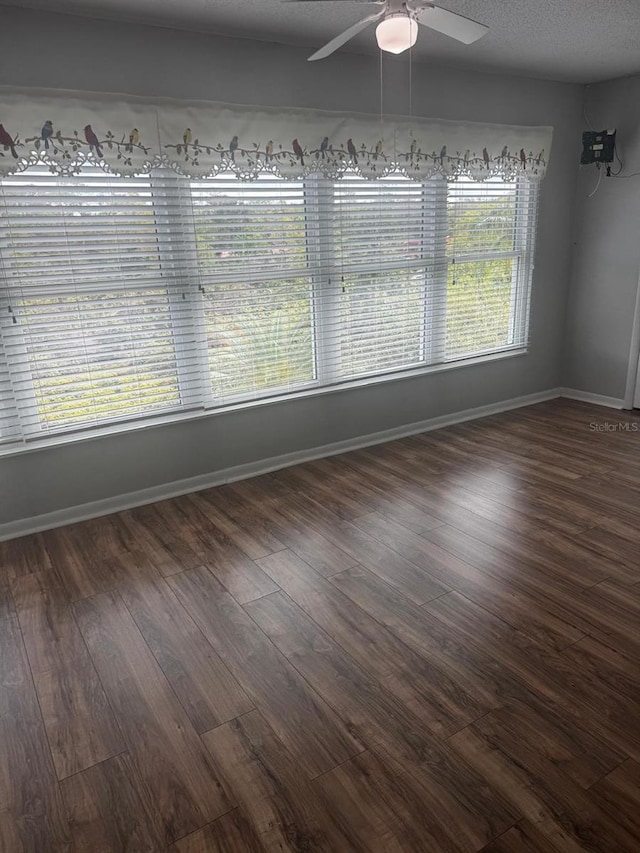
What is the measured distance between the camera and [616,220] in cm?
451

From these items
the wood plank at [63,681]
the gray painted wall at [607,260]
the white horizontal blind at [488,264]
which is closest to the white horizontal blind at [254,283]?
the white horizontal blind at [488,264]

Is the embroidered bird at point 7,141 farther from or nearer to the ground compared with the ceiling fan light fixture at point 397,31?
nearer to the ground

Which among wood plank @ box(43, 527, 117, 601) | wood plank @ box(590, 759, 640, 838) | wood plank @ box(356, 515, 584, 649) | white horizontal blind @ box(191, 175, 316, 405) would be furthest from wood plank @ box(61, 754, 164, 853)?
white horizontal blind @ box(191, 175, 316, 405)

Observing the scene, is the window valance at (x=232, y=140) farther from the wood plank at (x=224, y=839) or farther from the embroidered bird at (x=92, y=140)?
the wood plank at (x=224, y=839)

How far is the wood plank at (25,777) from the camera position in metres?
1.48

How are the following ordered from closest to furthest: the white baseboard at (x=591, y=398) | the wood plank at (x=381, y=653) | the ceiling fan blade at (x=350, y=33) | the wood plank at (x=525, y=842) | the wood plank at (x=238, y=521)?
the wood plank at (x=525, y=842)
the wood plank at (x=381, y=653)
the ceiling fan blade at (x=350, y=33)
the wood plank at (x=238, y=521)
the white baseboard at (x=591, y=398)

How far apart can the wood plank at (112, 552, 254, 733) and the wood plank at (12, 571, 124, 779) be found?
0.75 ft

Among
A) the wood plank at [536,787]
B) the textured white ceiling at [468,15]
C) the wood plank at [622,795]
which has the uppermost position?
the textured white ceiling at [468,15]

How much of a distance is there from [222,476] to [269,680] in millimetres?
1772

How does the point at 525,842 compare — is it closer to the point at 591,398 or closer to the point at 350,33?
the point at 350,33

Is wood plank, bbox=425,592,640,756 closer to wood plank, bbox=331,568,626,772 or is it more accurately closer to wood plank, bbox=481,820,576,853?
wood plank, bbox=331,568,626,772

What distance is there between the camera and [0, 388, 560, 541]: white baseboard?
10.2ft

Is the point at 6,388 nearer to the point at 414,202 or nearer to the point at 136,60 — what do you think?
the point at 136,60

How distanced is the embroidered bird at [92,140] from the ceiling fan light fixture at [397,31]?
1.48 m
